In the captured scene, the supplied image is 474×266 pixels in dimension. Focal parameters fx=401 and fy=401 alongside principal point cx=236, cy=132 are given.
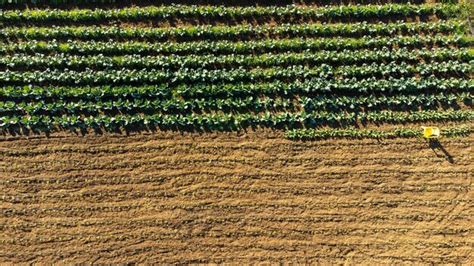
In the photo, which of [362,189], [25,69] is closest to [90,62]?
[25,69]

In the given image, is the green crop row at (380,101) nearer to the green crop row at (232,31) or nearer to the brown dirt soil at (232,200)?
the brown dirt soil at (232,200)

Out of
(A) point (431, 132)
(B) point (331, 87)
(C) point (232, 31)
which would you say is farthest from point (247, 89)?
(A) point (431, 132)

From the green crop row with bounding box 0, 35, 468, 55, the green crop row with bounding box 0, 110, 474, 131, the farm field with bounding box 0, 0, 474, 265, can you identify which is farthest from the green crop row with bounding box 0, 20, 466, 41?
the green crop row with bounding box 0, 110, 474, 131

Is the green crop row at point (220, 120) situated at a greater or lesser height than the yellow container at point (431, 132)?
greater

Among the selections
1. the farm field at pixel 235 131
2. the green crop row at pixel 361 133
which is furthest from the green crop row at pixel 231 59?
the green crop row at pixel 361 133

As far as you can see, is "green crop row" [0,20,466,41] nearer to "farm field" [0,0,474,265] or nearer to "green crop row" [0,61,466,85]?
"farm field" [0,0,474,265]

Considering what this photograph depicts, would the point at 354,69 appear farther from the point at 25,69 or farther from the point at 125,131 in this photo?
the point at 25,69

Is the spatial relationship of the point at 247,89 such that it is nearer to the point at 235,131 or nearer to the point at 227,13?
the point at 235,131
